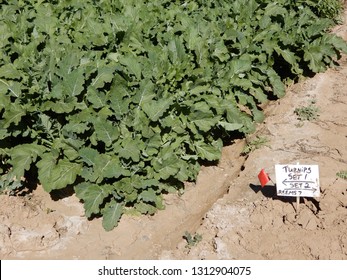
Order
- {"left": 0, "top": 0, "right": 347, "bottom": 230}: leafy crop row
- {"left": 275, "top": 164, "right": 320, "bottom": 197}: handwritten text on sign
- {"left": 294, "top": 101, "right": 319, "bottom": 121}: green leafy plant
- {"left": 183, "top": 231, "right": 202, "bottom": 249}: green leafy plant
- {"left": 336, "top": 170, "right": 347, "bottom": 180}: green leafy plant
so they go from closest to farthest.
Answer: {"left": 275, "top": 164, "right": 320, "bottom": 197}: handwritten text on sign → {"left": 183, "top": 231, "right": 202, "bottom": 249}: green leafy plant → {"left": 0, "top": 0, "right": 347, "bottom": 230}: leafy crop row → {"left": 336, "top": 170, "right": 347, "bottom": 180}: green leafy plant → {"left": 294, "top": 101, "right": 319, "bottom": 121}: green leafy plant

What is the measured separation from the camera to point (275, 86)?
686 cm

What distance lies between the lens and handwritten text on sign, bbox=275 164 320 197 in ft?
15.6

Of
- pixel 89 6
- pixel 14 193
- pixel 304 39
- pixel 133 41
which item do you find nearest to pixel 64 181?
pixel 14 193

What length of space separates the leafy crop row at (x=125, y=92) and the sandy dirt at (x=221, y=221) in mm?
Answer: 214

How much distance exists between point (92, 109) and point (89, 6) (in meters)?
2.14

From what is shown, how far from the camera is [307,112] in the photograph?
6.62 metres

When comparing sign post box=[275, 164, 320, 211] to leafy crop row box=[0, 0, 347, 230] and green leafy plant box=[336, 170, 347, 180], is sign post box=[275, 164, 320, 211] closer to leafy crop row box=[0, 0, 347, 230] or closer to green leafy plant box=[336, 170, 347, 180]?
green leafy plant box=[336, 170, 347, 180]

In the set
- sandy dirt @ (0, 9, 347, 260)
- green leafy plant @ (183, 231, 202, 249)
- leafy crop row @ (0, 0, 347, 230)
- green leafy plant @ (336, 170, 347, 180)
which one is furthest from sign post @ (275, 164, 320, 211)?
leafy crop row @ (0, 0, 347, 230)

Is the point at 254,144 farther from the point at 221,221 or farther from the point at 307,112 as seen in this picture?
the point at 221,221

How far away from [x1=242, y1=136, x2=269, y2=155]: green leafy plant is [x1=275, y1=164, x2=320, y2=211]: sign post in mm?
1306

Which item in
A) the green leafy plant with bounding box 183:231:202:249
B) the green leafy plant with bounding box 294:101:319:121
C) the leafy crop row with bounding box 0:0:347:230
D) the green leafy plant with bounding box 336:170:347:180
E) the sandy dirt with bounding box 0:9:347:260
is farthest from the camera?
the green leafy plant with bounding box 294:101:319:121

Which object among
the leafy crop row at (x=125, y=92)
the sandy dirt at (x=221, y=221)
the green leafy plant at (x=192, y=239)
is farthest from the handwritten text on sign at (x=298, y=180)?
the leafy crop row at (x=125, y=92)

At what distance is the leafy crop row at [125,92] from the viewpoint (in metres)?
5.27

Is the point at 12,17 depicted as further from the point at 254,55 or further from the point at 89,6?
the point at 254,55
